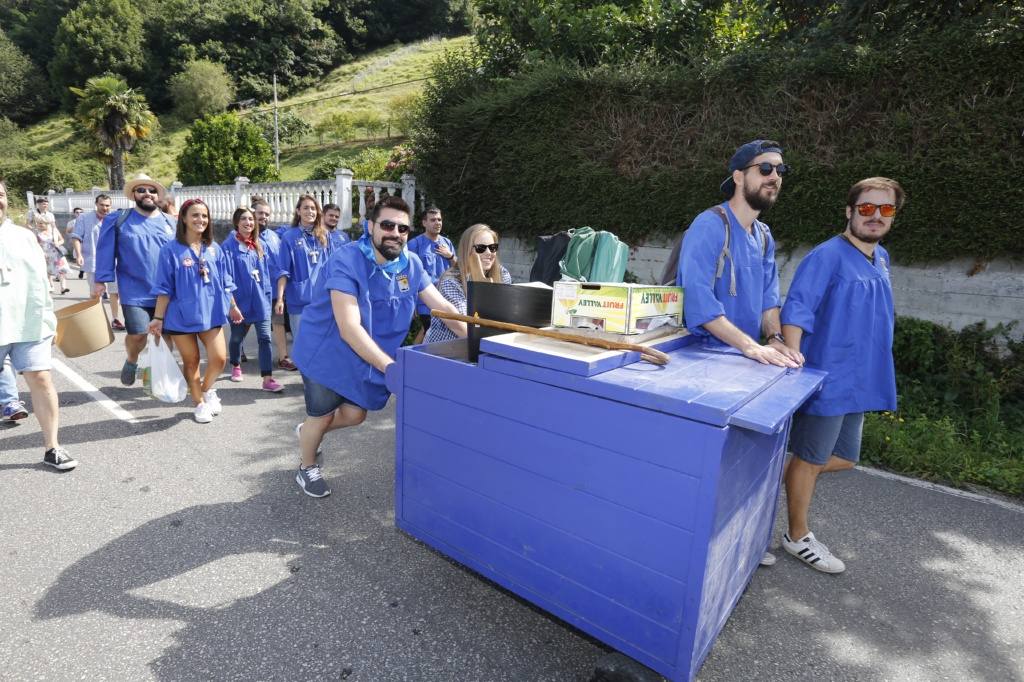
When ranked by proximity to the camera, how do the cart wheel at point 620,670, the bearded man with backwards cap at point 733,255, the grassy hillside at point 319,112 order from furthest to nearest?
the grassy hillside at point 319,112
the bearded man with backwards cap at point 733,255
the cart wheel at point 620,670

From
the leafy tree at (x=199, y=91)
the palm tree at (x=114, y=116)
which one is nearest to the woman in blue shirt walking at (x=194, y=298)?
the palm tree at (x=114, y=116)

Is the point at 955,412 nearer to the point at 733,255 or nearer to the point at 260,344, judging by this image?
the point at 733,255

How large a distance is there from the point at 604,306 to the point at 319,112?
59.6 meters

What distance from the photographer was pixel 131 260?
548 cm

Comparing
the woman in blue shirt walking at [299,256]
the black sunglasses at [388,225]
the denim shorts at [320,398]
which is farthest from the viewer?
the woman in blue shirt walking at [299,256]

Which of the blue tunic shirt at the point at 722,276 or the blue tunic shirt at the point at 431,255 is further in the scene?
the blue tunic shirt at the point at 431,255

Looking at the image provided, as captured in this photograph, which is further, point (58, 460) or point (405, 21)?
point (405, 21)

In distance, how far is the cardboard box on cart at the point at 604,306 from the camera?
209 centimetres

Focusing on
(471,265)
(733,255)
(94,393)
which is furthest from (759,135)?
(94,393)

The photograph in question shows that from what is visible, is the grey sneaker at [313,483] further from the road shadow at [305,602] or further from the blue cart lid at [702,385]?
→ the blue cart lid at [702,385]

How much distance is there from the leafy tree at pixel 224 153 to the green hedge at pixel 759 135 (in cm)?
2365

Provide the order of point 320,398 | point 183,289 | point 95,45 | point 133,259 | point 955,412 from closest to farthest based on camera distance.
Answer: point 320,398
point 183,289
point 955,412
point 133,259
point 95,45

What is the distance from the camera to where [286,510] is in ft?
11.3

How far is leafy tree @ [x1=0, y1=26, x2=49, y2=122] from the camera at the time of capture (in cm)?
6100
